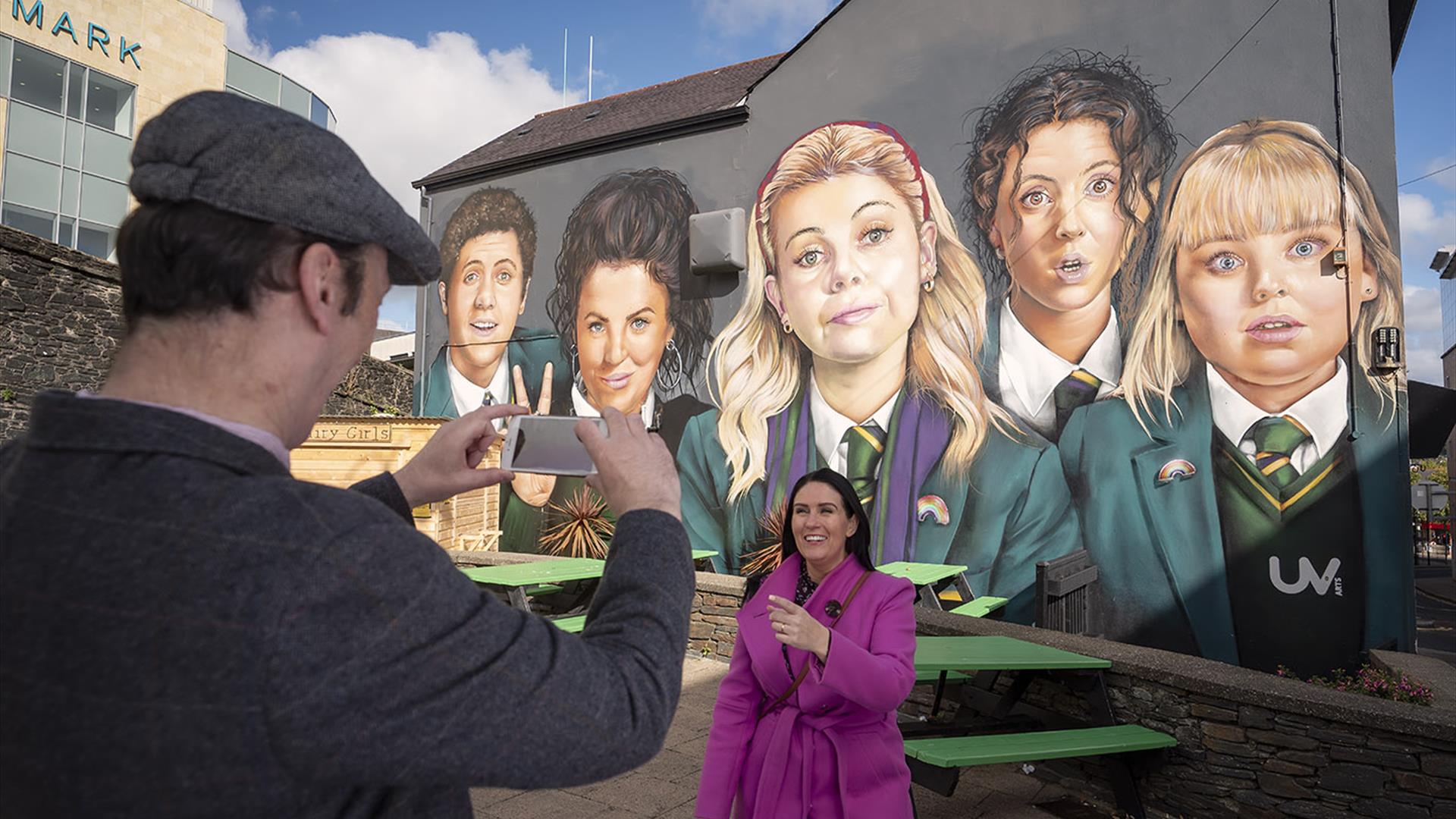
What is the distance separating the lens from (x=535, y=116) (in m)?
16.6

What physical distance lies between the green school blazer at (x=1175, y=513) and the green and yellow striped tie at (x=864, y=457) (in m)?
2.14

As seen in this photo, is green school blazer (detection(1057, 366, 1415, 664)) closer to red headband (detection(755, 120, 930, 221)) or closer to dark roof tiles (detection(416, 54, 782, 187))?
red headband (detection(755, 120, 930, 221))

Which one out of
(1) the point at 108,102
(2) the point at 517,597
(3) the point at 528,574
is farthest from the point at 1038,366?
(1) the point at 108,102

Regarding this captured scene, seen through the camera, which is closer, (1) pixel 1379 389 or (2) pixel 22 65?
(1) pixel 1379 389

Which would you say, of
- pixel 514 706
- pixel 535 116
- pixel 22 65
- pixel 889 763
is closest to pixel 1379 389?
pixel 889 763

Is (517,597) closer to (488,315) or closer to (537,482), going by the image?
(537,482)

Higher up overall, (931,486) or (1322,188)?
(1322,188)

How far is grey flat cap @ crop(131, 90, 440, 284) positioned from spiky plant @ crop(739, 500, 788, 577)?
31.5 feet

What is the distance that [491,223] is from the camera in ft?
46.0

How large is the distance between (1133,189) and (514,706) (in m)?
9.37

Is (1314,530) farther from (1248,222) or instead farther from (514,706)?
(514,706)

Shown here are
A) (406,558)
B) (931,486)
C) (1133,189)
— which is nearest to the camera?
(406,558)

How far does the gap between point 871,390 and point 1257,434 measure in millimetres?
4064

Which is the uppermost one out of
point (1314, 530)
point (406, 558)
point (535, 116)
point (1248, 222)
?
point (535, 116)
